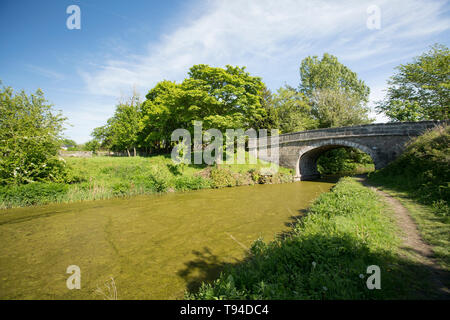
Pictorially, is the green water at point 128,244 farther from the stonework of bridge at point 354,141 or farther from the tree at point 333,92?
the tree at point 333,92

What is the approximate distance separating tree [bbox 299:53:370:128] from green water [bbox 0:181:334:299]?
2528cm

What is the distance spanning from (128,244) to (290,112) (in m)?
30.7

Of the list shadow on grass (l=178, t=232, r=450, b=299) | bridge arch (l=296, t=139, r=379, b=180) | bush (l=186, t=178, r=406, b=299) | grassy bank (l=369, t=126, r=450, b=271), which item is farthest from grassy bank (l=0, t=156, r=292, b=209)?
bush (l=186, t=178, r=406, b=299)

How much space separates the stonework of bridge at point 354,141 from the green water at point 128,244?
11639 mm

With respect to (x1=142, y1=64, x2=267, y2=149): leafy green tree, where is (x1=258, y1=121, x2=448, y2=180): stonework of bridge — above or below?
below

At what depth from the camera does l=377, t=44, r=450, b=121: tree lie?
21.0 m

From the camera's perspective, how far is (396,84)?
2564cm

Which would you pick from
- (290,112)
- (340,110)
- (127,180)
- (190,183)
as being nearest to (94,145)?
(127,180)

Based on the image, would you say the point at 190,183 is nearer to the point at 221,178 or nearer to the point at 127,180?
the point at 221,178

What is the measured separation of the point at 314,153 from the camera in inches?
1029

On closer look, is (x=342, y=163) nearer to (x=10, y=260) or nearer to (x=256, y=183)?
(x=256, y=183)

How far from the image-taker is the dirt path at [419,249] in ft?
10.1

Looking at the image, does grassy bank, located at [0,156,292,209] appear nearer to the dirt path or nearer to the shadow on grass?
the shadow on grass

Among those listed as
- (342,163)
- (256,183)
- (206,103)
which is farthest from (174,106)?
(342,163)
